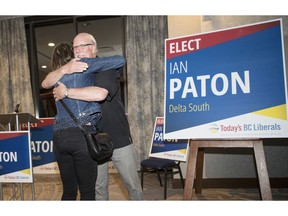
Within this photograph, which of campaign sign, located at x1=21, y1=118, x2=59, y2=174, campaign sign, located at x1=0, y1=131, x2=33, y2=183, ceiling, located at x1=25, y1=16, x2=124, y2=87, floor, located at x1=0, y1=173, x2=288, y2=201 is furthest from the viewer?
ceiling, located at x1=25, y1=16, x2=124, y2=87

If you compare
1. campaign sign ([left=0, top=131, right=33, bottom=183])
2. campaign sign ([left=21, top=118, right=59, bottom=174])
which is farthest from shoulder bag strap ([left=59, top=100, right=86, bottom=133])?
campaign sign ([left=21, top=118, right=59, bottom=174])

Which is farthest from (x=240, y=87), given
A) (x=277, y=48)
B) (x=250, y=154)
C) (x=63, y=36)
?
(x=63, y=36)

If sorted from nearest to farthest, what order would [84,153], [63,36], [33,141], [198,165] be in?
1. [84,153]
2. [198,165]
3. [33,141]
4. [63,36]

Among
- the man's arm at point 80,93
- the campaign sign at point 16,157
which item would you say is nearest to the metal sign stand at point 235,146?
the man's arm at point 80,93

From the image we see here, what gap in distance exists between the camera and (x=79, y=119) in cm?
132

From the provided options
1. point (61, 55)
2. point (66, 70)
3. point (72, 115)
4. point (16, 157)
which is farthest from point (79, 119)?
point (16, 157)

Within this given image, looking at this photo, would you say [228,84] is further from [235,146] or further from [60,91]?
[60,91]

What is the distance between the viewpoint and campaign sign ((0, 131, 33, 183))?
2277 millimetres

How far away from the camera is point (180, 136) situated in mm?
1670

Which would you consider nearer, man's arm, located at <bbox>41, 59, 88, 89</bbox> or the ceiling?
man's arm, located at <bbox>41, 59, 88, 89</bbox>

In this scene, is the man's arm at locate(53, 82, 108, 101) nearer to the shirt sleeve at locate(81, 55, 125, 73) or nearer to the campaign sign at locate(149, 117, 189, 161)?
the shirt sleeve at locate(81, 55, 125, 73)

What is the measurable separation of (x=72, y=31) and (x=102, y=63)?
13.6ft
